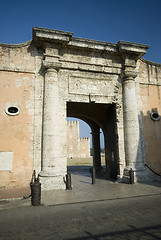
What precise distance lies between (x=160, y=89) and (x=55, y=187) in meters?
7.01

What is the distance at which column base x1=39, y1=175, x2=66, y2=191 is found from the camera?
5867 mm

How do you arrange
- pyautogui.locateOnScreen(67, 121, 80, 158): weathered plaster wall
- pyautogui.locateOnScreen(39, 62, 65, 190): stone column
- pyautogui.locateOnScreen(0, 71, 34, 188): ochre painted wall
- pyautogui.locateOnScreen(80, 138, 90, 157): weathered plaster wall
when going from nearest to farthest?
pyautogui.locateOnScreen(39, 62, 65, 190): stone column
pyautogui.locateOnScreen(0, 71, 34, 188): ochre painted wall
pyautogui.locateOnScreen(67, 121, 80, 158): weathered plaster wall
pyautogui.locateOnScreen(80, 138, 90, 157): weathered plaster wall

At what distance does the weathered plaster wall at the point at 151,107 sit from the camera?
7914mm

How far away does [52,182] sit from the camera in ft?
19.5

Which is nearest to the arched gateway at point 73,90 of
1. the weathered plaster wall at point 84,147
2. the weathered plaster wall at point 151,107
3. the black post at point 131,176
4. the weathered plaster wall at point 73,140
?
the weathered plaster wall at point 151,107

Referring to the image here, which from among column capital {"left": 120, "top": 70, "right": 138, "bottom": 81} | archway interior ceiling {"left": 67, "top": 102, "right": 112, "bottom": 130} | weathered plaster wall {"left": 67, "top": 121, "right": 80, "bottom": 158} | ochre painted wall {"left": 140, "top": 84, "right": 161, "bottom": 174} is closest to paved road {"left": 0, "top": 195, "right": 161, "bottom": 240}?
ochre painted wall {"left": 140, "top": 84, "right": 161, "bottom": 174}

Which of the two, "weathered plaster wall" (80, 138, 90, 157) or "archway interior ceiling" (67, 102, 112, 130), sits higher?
"archway interior ceiling" (67, 102, 112, 130)

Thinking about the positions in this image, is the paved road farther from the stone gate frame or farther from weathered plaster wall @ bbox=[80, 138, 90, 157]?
weathered plaster wall @ bbox=[80, 138, 90, 157]

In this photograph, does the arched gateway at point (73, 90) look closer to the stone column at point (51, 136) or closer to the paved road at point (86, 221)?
the stone column at point (51, 136)

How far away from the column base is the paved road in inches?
69.5

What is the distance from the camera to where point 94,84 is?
25.4ft

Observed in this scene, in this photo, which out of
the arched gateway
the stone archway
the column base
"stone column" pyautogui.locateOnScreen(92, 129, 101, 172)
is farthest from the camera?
"stone column" pyautogui.locateOnScreen(92, 129, 101, 172)

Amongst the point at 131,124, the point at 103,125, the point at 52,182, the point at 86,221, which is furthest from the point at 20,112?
the point at 103,125

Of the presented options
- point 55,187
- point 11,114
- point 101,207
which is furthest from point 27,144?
Answer: point 101,207
